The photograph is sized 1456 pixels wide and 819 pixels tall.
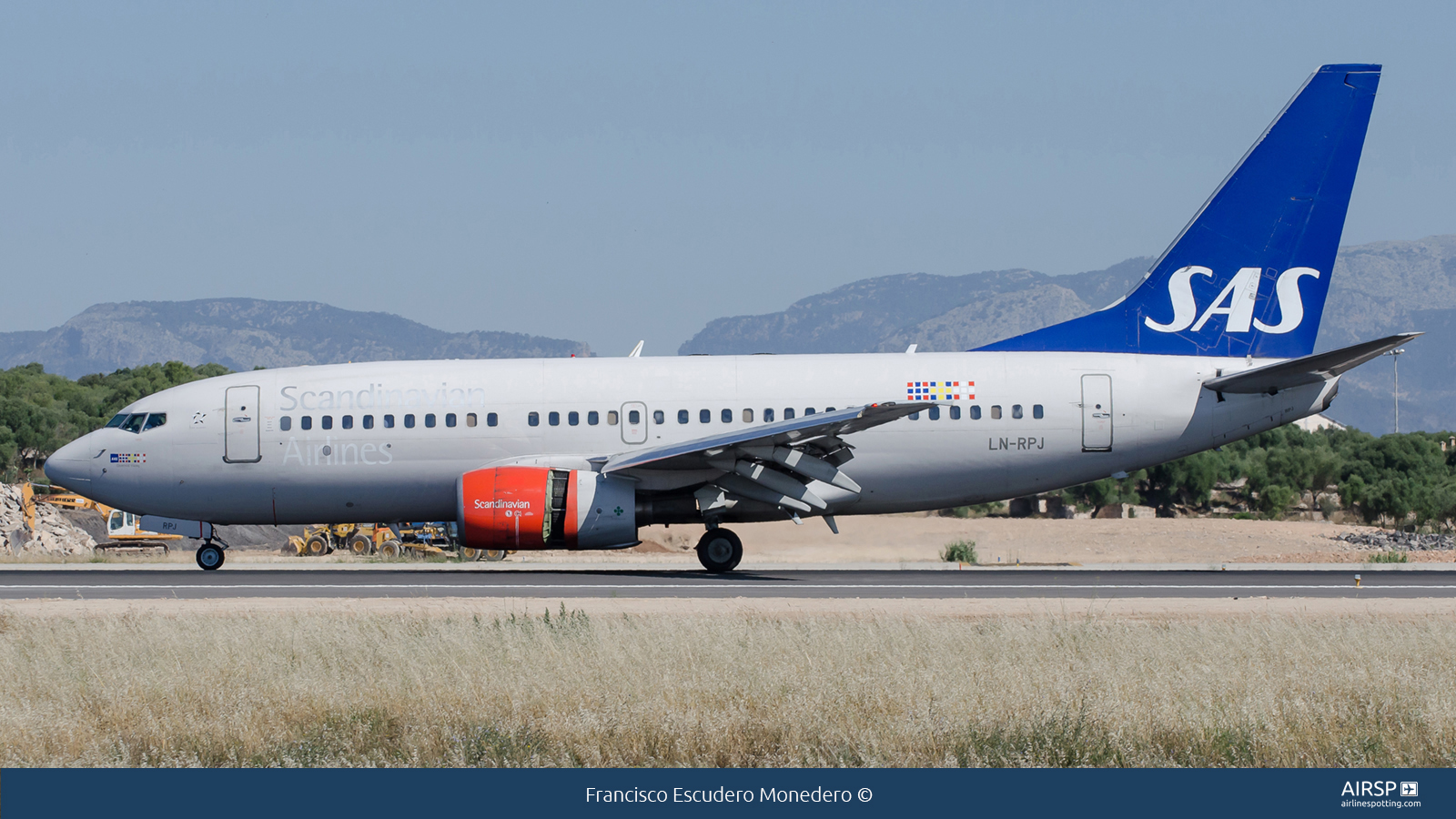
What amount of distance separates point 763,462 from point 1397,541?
3066 cm

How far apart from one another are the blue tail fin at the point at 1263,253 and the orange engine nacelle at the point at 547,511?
827 centimetres

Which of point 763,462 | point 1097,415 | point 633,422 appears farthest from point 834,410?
point 1097,415

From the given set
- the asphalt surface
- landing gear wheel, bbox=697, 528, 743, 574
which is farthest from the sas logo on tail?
landing gear wheel, bbox=697, 528, 743, 574

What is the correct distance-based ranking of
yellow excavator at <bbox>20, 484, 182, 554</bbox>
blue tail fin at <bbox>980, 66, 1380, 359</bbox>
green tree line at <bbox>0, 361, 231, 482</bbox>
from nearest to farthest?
blue tail fin at <bbox>980, 66, 1380, 359</bbox>
yellow excavator at <bbox>20, 484, 182, 554</bbox>
green tree line at <bbox>0, 361, 231, 482</bbox>

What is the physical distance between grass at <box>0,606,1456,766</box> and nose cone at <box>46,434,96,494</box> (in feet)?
38.7

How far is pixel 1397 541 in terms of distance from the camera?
44.9 m

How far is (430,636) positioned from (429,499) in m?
11.3

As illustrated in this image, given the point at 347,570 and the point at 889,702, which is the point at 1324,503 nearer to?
the point at 347,570

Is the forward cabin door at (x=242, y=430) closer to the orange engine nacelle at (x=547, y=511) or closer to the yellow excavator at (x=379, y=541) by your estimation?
the orange engine nacelle at (x=547, y=511)

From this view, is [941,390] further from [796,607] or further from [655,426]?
[796,607]

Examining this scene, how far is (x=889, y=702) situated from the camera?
1066 centimetres

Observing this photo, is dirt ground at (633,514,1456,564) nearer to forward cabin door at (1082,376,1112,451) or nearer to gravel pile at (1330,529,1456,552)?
gravel pile at (1330,529,1456,552)

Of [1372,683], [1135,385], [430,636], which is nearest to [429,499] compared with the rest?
[430,636]

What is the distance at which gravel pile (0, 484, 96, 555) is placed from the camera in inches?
1591
